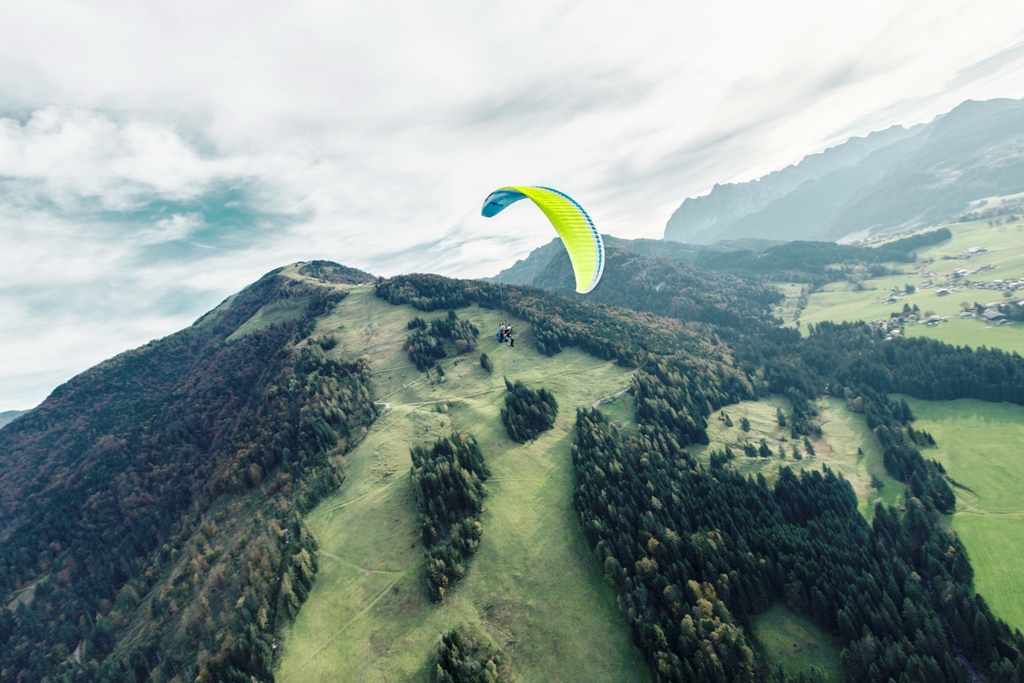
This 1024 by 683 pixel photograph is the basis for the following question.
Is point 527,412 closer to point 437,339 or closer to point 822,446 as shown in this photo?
point 437,339

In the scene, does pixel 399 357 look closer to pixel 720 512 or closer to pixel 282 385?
pixel 282 385

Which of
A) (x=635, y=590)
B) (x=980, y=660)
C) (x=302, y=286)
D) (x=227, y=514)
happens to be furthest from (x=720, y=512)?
(x=302, y=286)

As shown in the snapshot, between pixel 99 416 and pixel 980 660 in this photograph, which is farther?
pixel 99 416

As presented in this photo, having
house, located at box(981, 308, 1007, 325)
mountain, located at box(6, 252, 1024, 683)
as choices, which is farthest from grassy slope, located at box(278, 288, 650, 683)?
house, located at box(981, 308, 1007, 325)

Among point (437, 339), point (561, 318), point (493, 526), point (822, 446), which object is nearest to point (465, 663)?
point (493, 526)

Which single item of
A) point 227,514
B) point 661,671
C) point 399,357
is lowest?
point 661,671

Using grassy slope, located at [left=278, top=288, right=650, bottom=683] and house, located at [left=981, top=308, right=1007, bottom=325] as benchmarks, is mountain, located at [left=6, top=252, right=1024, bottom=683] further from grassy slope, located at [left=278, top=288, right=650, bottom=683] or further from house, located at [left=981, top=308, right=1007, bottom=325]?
house, located at [left=981, top=308, right=1007, bottom=325]

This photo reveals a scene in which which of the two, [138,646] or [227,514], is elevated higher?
[227,514]
